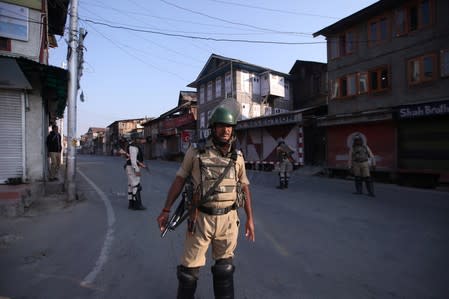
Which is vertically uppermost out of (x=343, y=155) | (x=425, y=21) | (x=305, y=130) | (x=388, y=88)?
(x=425, y=21)

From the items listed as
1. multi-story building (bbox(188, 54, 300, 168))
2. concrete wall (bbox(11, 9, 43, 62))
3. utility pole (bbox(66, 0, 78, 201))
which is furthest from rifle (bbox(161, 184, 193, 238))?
multi-story building (bbox(188, 54, 300, 168))

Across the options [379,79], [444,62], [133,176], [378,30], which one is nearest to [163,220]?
[133,176]

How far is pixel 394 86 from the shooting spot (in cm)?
1526

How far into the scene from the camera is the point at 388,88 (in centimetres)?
1548

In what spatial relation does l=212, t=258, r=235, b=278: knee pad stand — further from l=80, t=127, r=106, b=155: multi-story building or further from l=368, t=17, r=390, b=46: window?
l=80, t=127, r=106, b=155: multi-story building

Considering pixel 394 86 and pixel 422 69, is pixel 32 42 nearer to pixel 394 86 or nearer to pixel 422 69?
pixel 394 86

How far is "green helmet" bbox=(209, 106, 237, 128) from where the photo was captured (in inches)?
95.7

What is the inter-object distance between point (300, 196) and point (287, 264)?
215 inches

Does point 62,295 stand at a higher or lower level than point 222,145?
lower

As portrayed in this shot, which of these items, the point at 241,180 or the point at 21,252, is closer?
the point at 241,180

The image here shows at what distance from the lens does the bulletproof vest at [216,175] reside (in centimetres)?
241

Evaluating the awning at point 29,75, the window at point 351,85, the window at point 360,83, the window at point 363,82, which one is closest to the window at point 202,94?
the window at point 360,83

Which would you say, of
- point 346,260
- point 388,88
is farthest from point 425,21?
point 346,260

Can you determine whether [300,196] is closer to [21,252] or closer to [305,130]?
[21,252]
